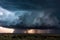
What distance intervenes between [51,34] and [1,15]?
486 mm

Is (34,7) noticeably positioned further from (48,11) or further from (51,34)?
(51,34)

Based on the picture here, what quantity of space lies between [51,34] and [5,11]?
1.54 ft

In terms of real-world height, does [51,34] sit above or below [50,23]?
below

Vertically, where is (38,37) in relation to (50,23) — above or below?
below

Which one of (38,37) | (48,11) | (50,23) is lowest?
(38,37)

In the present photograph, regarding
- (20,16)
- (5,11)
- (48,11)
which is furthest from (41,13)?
(5,11)

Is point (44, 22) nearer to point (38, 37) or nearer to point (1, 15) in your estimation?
point (38, 37)

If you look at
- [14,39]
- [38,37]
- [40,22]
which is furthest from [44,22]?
[14,39]

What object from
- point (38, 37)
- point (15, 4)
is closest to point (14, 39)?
point (38, 37)

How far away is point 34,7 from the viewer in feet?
4.53

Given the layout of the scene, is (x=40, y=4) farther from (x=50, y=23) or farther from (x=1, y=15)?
(x=1, y=15)

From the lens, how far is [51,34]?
1298mm

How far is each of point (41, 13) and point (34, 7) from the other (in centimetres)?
8

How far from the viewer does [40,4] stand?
1.37 meters
